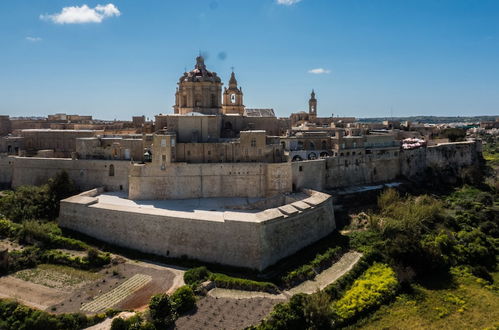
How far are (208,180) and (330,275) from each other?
991 cm

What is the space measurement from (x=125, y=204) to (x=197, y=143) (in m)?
6.09

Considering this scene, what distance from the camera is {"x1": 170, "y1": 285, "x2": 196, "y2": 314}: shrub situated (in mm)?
15318

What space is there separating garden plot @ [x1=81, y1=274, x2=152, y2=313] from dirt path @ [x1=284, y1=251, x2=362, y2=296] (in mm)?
6412

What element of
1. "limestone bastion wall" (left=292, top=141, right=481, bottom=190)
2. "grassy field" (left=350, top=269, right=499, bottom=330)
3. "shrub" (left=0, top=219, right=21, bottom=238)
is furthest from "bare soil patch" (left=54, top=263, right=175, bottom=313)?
"limestone bastion wall" (left=292, top=141, right=481, bottom=190)

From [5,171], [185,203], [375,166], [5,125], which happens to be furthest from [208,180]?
[5,125]

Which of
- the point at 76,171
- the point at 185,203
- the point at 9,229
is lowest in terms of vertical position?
the point at 9,229

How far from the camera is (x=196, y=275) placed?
57.6ft

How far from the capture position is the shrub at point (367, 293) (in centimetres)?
1648

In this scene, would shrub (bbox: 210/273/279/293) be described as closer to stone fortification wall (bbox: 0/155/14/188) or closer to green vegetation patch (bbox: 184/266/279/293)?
green vegetation patch (bbox: 184/266/279/293)

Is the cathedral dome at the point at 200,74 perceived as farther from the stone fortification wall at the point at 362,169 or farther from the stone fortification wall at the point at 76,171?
the stone fortification wall at the point at 362,169

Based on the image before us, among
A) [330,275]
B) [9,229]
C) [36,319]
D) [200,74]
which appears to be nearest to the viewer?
[36,319]

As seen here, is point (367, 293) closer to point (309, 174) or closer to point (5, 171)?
point (309, 174)

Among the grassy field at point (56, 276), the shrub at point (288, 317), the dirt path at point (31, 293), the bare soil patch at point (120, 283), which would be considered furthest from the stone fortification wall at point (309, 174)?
the dirt path at point (31, 293)

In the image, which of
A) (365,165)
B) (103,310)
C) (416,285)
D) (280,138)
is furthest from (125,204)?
(365,165)
